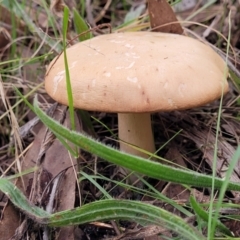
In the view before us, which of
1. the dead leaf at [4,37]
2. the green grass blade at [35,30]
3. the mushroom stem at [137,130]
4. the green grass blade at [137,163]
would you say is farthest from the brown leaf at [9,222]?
the dead leaf at [4,37]

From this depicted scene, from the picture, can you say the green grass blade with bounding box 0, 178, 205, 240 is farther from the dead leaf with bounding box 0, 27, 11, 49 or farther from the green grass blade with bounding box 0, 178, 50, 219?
the dead leaf with bounding box 0, 27, 11, 49

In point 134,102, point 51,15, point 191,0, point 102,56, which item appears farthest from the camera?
point 191,0

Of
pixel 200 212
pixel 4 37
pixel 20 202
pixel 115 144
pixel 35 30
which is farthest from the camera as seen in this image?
pixel 4 37

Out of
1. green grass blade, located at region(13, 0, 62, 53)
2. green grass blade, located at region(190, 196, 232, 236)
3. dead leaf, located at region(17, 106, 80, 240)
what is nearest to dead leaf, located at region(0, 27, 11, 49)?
green grass blade, located at region(13, 0, 62, 53)

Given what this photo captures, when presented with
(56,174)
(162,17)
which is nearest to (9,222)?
(56,174)

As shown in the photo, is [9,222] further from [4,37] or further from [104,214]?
[4,37]

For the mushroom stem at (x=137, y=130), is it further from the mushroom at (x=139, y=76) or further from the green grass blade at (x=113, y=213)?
the green grass blade at (x=113, y=213)

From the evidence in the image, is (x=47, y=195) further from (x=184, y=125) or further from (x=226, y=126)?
(x=226, y=126)

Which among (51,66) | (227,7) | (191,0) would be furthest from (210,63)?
(191,0)
